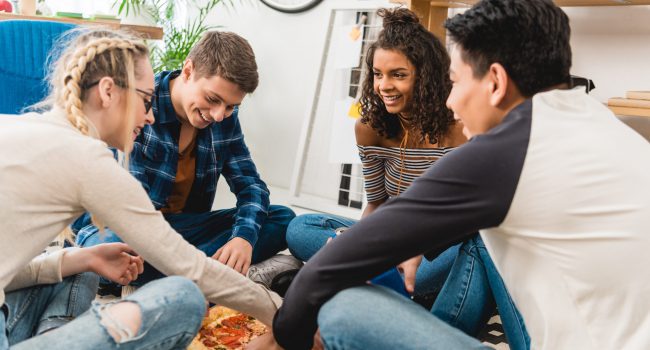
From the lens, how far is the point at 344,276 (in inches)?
42.0

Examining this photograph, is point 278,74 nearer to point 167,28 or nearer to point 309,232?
point 167,28

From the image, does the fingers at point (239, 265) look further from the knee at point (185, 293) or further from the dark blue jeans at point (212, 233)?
the knee at point (185, 293)

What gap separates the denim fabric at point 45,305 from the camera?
50.4 inches

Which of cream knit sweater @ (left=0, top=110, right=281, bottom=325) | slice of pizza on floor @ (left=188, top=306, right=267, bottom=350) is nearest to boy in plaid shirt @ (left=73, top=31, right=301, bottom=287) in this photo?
slice of pizza on floor @ (left=188, top=306, right=267, bottom=350)

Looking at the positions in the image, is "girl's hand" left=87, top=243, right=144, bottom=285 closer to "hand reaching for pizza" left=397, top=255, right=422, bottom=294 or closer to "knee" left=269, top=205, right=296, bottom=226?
"hand reaching for pizza" left=397, top=255, right=422, bottom=294

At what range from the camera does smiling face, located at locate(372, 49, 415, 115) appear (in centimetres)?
180

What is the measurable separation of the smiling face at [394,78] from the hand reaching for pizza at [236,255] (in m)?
0.53

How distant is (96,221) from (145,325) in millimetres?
241

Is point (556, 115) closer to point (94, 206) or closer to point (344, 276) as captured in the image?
point (344, 276)

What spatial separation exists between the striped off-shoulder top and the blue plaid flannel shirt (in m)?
0.33

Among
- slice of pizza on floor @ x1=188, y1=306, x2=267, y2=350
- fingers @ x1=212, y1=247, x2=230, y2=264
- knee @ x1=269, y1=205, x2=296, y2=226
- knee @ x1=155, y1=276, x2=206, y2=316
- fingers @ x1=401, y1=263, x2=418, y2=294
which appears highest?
knee @ x1=155, y1=276, x2=206, y2=316

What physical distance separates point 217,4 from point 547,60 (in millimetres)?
2822

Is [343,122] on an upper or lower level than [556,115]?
lower

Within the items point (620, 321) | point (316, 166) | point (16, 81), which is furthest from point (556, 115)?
point (316, 166)
